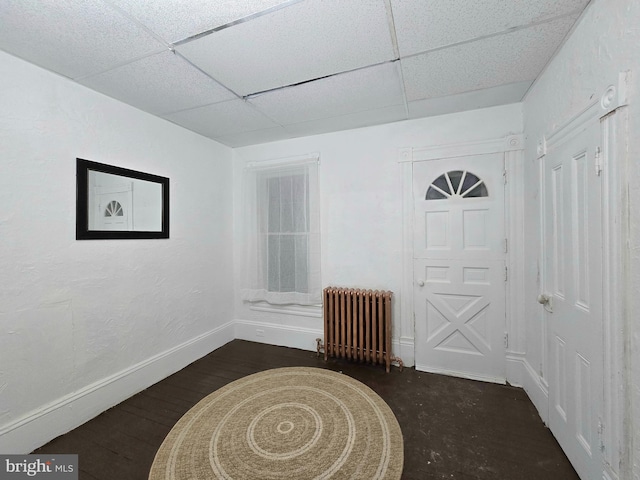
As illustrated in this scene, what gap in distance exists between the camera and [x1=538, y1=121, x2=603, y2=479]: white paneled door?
1.35 m

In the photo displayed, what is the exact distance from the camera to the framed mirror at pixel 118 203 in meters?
2.04

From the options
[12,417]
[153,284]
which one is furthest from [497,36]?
[12,417]

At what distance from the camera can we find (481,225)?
8.26 feet

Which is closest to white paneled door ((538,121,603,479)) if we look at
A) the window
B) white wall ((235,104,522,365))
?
white wall ((235,104,522,365))

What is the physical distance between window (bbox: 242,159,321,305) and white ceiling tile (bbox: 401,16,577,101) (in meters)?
1.47

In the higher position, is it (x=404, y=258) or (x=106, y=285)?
(x=404, y=258)

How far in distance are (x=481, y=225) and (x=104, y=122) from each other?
11.4 feet

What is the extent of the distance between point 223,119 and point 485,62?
2328mm

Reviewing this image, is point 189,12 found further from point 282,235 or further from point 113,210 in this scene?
point 282,235

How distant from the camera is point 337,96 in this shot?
224 cm

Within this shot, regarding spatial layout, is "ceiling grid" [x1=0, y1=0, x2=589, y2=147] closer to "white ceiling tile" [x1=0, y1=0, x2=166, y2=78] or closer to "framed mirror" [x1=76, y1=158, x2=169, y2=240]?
"white ceiling tile" [x1=0, y1=0, x2=166, y2=78]

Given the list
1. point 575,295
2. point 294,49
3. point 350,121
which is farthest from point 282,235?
point 575,295

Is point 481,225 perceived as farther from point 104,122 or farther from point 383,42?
point 104,122

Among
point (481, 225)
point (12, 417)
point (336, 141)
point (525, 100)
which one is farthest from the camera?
point (336, 141)
